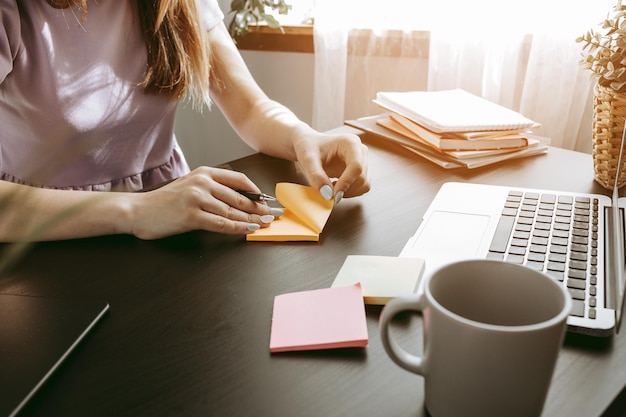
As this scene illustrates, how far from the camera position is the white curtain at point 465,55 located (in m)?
1.55

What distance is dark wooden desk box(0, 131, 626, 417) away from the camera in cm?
49

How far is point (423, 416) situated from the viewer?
18.5 inches

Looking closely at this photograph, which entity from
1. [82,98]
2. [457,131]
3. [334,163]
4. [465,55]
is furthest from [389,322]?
[465,55]

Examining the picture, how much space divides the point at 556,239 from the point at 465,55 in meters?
1.07

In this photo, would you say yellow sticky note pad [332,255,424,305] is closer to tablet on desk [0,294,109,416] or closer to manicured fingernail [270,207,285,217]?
manicured fingernail [270,207,285,217]

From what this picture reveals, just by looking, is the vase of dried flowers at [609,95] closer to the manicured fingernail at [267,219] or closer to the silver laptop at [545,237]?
the silver laptop at [545,237]

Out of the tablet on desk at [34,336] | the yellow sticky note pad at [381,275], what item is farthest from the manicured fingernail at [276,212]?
the tablet on desk at [34,336]

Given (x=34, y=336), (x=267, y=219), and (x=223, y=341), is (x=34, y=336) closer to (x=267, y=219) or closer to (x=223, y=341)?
(x=223, y=341)

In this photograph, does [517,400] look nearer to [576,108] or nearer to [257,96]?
[257,96]

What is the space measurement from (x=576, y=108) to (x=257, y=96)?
0.90 meters

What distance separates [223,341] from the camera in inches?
22.3

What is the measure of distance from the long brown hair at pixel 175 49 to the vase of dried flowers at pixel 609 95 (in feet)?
2.23

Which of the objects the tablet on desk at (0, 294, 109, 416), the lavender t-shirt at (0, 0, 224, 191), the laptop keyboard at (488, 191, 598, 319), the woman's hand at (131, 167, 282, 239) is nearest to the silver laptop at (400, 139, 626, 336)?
the laptop keyboard at (488, 191, 598, 319)

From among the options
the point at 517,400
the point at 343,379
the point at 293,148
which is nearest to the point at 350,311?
the point at 343,379
